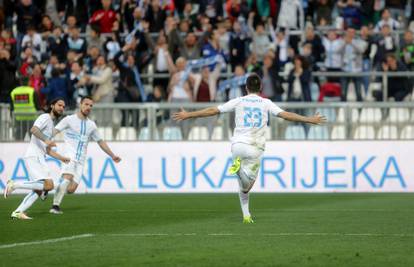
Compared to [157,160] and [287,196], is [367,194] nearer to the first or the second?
[287,196]

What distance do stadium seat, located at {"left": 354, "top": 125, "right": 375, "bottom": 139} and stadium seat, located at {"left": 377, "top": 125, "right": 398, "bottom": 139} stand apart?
0.16 metres

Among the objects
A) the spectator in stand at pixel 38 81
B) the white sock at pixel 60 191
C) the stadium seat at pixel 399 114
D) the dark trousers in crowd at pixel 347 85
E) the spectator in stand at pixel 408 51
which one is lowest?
the white sock at pixel 60 191

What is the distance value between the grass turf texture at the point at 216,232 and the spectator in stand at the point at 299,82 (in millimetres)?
4826

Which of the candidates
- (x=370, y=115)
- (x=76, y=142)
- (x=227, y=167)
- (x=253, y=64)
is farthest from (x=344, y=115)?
(x=76, y=142)

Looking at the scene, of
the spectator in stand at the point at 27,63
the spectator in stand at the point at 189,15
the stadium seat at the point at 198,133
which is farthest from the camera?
the spectator in stand at the point at 189,15

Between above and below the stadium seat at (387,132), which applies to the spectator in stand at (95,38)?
above

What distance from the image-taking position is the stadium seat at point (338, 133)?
26516mm

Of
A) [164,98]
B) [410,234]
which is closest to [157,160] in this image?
[164,98]

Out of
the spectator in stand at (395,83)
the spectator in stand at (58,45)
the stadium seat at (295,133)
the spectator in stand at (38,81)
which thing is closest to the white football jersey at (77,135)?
the stadium seat at (295,133)

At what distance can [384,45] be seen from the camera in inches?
1139

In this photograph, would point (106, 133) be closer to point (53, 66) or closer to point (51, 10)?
point (53, 66)

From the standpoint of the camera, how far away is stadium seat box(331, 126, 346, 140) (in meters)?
26.5

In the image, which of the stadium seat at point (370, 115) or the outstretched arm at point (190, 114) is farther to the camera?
the stadium seat at point (370, 115)

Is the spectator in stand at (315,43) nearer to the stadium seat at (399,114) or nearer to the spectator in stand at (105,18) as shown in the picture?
Answer: the stadium seat at (399,114)
